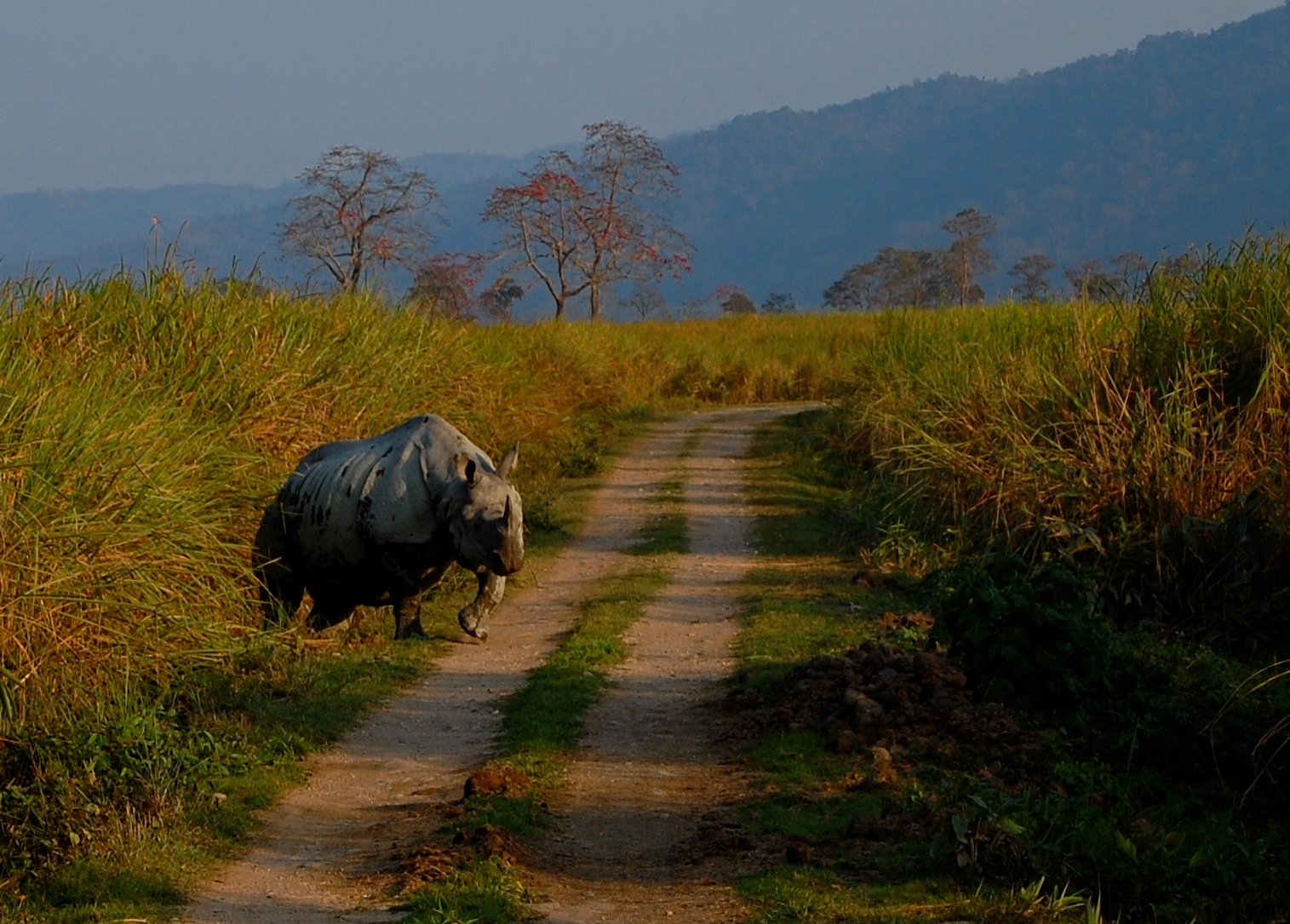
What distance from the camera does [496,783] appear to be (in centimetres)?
712

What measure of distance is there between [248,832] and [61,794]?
2.89 feet

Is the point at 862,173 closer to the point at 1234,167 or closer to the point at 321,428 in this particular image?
the point at 1234,167

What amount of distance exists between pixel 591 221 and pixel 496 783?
121 ft

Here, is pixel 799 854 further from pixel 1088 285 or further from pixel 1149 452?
pixel 1088 285

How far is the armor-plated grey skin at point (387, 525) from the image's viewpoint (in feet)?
34.4

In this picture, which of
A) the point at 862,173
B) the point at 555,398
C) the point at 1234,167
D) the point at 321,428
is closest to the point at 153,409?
the point at 321,428

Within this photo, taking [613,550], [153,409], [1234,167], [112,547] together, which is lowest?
[613,550]

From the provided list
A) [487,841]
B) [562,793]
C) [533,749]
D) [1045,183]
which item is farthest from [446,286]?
[1045,183]

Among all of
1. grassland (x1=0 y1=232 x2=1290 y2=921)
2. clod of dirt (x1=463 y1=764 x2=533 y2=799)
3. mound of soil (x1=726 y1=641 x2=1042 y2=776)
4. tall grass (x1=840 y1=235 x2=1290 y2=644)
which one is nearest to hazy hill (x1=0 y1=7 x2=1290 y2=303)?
grassland (x1=0 y1=232 x2=1290 y2=921)

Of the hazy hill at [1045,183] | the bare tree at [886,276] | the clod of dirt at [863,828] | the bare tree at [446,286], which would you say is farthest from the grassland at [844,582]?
the hazy hill at [1045,183]

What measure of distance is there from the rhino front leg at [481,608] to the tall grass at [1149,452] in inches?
160

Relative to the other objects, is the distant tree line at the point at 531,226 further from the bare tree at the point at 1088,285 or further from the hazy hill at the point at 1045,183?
the hazy hill at the point at 1045,183

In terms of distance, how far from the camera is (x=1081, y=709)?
321 inches

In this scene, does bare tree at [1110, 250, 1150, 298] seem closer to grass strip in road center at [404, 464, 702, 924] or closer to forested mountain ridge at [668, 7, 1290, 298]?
grass strip in road center at [404, 464, 702, 924]
